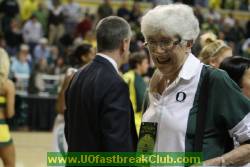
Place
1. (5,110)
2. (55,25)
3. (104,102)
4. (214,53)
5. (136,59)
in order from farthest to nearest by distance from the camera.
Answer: (55,25) < (136,59) < (5,110) < (214,53) < (104,102)

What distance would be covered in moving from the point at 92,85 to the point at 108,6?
60.5 feet

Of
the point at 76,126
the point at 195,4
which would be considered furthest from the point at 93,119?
the point at 195,4

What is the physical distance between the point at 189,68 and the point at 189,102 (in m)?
0.19

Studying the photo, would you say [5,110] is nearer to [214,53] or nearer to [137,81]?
[137,81]

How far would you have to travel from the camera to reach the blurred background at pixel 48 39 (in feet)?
47.9

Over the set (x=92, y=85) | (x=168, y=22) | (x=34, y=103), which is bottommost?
(x=34, y=103)

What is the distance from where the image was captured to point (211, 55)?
551cm

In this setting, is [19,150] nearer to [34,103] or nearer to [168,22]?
[34,103]

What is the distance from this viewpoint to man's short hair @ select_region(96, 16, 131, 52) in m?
3.80

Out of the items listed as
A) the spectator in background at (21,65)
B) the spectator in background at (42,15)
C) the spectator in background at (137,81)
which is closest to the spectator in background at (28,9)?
the spectator in background at (42,15)

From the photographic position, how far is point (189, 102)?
11.7 feet

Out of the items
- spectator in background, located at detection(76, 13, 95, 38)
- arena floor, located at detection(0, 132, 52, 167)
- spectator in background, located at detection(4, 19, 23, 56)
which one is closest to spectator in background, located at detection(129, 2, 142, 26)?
spectator in background, located at detection(76, 13, 95, 38)

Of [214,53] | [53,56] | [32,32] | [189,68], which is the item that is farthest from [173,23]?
[32,32]

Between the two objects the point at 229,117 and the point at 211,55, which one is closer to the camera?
the point at 229,117
